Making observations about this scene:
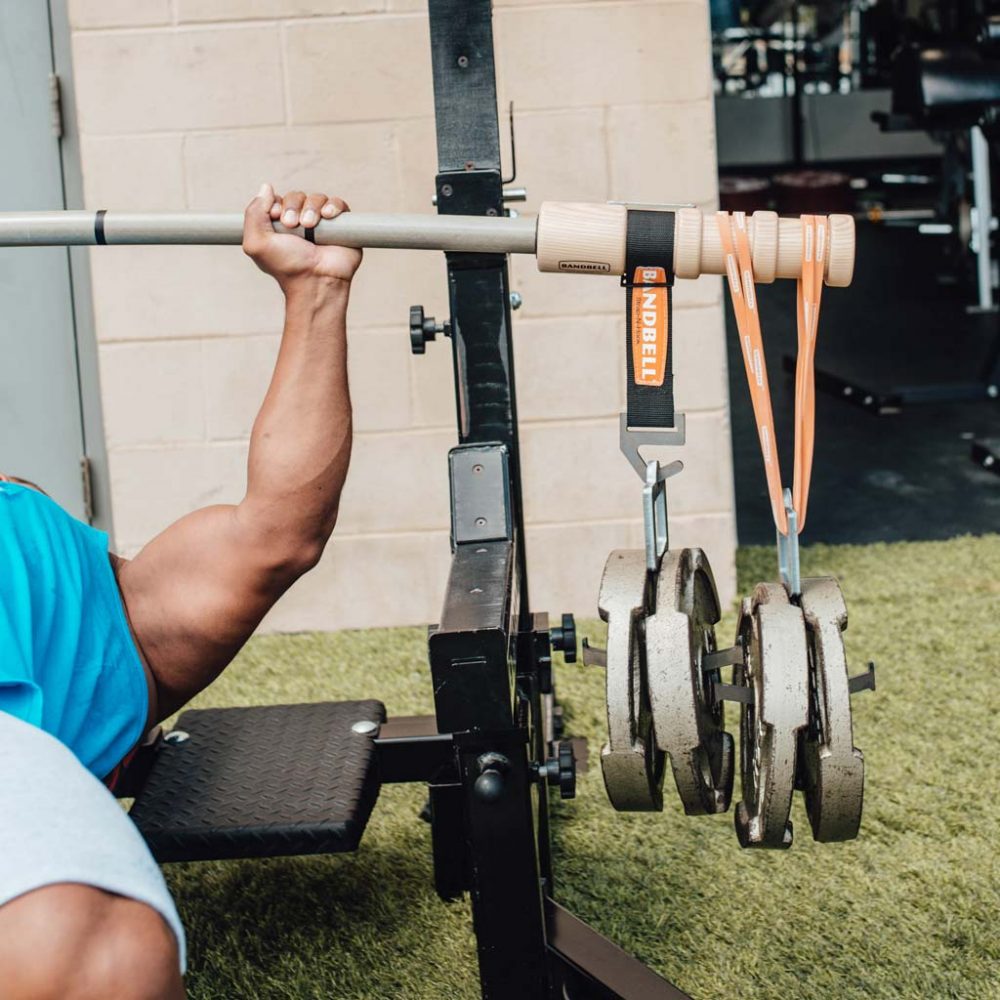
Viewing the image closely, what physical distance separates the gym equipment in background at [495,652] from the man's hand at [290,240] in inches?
0.7

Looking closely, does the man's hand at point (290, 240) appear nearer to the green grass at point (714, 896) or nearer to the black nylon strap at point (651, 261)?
the black nylon strap at point (651, 261)

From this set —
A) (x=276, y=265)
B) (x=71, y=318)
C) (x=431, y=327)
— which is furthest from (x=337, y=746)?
(x=71, y=318)

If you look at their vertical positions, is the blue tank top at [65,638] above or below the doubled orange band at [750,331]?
below

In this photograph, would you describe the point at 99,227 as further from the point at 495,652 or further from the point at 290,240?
the point at 495,652

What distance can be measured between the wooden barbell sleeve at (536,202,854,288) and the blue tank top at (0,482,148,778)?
0.59 meters

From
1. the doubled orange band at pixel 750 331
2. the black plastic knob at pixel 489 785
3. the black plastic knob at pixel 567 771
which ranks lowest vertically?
the black plastic knob at pixel 567 771

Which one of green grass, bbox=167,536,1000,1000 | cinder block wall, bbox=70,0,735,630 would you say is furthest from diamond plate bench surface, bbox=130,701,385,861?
cinder block wall, bbox=70,0,735,630

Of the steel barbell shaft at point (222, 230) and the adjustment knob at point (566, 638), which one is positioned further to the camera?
the adjustment knob at point (566, 638)

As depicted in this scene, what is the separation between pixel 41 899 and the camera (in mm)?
984

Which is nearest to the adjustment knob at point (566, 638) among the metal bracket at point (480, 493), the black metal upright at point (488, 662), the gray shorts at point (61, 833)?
the black metal upright at point (488, 662)

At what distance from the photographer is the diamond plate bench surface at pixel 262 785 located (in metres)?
1.51

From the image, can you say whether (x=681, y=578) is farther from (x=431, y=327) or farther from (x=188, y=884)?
(x=188, y=884)

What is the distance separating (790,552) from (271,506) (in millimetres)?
565

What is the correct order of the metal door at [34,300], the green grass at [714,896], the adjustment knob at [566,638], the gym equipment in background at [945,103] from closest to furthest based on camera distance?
1. the adjustment knob at [566,638]
2. the green grass at [714,896]
3. the metal door at [34,300]
4. the gym equipment in background at [945,103]
